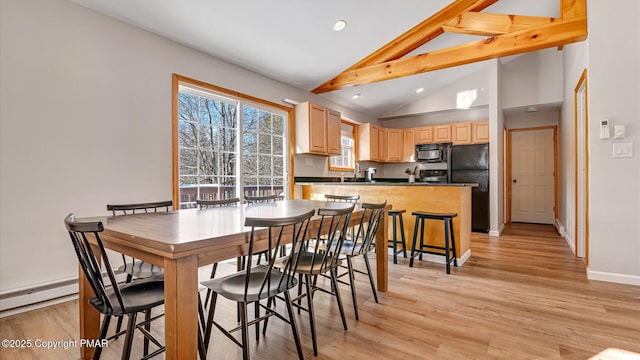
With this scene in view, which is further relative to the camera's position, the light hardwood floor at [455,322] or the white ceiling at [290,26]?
the white ceiling at [290,26]

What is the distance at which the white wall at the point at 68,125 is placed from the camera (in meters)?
2.29

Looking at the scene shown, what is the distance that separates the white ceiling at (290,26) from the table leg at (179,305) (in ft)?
8.45

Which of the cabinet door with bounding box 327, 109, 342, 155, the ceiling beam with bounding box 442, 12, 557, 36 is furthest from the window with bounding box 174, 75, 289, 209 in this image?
the ceiling beam with bounding box 442, 12, 557, 36

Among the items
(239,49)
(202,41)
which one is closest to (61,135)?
(202,41)

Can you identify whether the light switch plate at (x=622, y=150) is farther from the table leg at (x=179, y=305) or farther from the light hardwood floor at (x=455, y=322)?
the table leg at (x=179, y=305)

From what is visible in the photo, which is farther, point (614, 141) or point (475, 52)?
point (475, 52)

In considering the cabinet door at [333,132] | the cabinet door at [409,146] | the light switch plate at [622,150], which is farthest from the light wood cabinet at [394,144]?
the light switch plate at [622,150]

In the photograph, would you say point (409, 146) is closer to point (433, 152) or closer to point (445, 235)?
point (433, 152)

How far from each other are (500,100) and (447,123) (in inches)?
50.7

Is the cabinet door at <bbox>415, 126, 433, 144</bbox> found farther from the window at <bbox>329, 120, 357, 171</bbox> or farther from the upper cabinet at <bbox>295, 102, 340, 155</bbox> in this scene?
→ the upper cabinet at <bbox>295, 102, 340, 155</bbox>

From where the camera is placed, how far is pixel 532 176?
260 inches

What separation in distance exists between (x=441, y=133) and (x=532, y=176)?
2.26 metres

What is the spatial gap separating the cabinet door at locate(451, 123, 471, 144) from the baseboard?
11.9ft

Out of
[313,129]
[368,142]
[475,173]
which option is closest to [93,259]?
[313,129]
